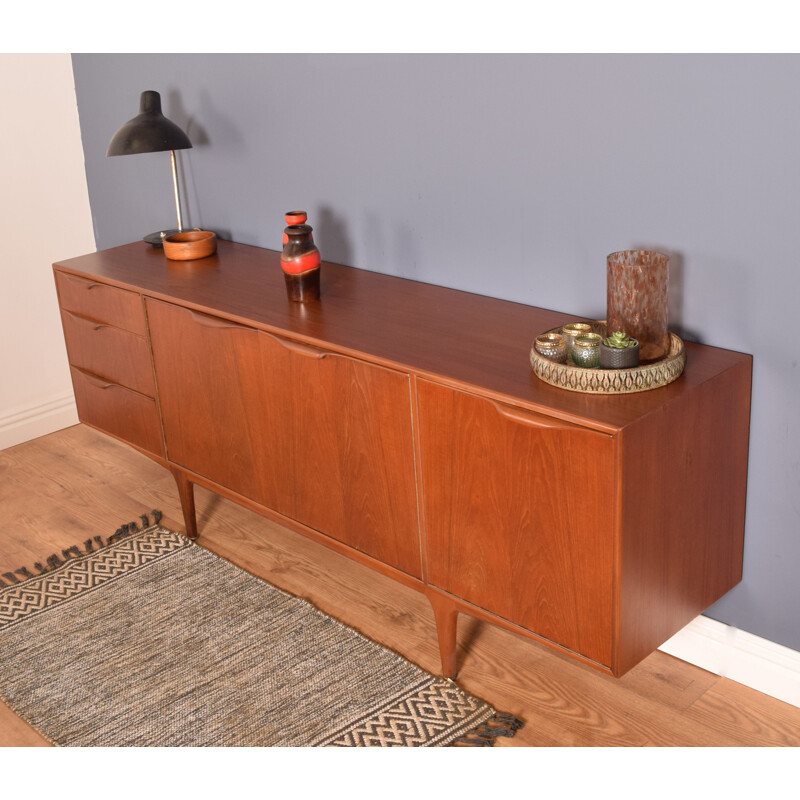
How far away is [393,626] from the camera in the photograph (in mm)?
2350

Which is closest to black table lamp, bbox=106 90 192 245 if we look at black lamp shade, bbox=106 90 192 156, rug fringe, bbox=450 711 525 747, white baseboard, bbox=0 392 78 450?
black lamp shade, bbox=106 90 192 156

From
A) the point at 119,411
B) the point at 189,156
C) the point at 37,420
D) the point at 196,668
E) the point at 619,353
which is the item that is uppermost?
the point at 189,156

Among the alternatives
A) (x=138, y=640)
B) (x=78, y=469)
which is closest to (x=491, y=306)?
(x=138, y=640)

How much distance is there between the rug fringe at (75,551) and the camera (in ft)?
8.75

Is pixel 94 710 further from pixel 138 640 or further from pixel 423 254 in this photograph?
pixel 423 254

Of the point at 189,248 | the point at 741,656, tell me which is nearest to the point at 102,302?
the point at 189,248

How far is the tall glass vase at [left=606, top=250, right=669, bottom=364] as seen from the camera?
180 centimetres

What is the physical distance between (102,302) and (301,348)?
887 mm

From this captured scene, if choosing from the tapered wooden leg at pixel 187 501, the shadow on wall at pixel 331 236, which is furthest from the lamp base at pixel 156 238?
the tapered wooden leg at pixel 187 501

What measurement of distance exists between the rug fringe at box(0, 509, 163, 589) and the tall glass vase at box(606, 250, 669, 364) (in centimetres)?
167

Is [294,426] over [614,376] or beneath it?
beneath

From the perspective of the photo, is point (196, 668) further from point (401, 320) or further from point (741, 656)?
point (741, 656)

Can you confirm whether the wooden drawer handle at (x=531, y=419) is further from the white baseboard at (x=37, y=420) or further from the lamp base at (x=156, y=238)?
the white baseboard at (x=37, y=420)
